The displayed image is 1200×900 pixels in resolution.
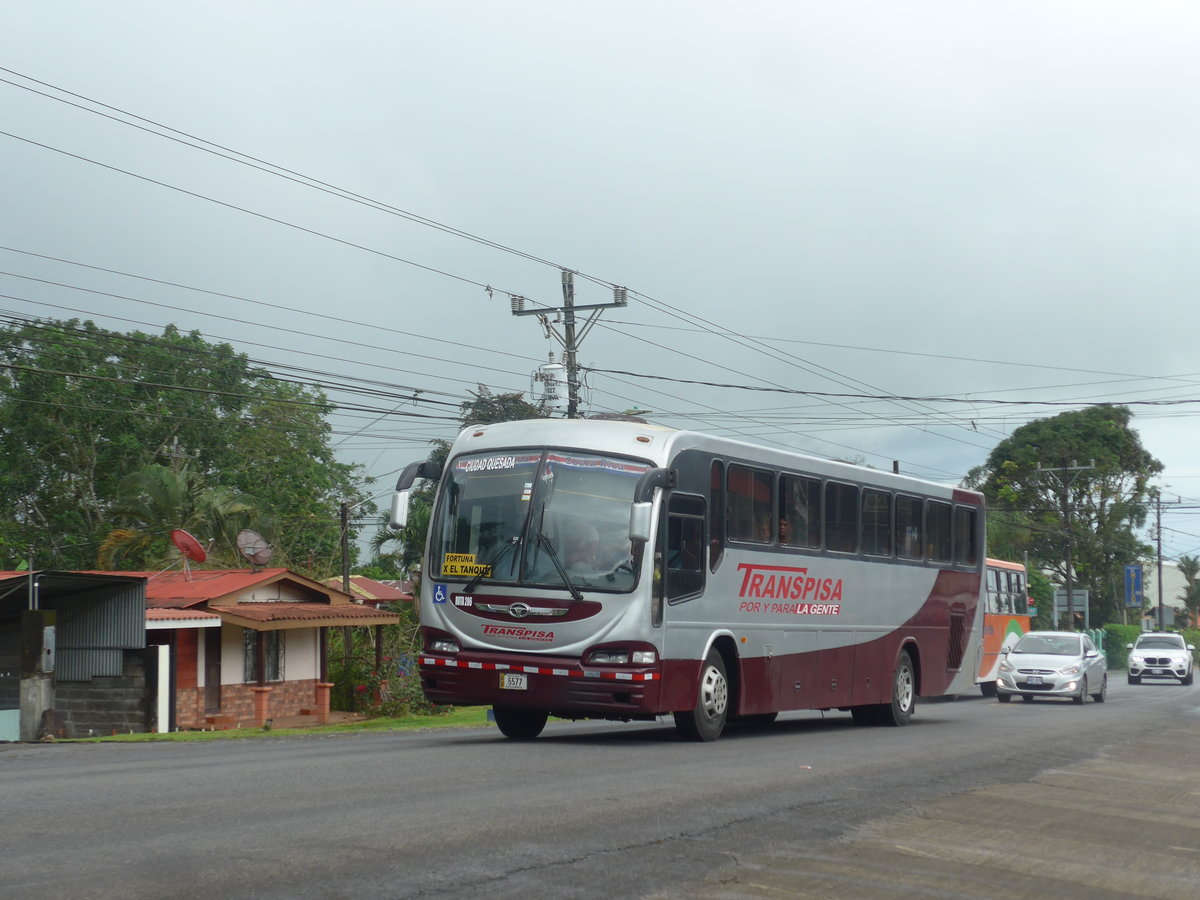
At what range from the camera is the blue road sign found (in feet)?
242

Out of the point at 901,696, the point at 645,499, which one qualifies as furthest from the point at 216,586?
the point at 645,499

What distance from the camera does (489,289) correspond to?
34500 millimetres

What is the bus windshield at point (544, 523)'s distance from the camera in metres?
13.9

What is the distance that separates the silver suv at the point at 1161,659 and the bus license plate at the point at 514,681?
1445 inches

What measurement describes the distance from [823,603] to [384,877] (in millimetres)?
11894

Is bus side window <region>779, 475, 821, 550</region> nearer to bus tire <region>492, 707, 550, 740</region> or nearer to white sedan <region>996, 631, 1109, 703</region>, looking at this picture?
bus tire <region>492, 707, 550, 740</region>

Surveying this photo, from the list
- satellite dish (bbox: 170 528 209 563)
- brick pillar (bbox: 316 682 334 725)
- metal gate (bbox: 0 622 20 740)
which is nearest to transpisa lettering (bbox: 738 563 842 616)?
metal gate (bbox: 0 622 20 740)

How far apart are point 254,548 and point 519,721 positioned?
18.0 meters

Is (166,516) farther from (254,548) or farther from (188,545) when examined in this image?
(188,545)

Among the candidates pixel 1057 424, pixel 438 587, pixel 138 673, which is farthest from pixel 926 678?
pixel 1057 424

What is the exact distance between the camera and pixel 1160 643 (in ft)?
151

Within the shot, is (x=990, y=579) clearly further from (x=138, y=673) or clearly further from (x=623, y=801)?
(x=623, y=801)

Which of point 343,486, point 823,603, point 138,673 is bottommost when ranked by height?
point 138,673

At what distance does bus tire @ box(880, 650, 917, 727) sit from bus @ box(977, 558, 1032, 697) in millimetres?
14774
